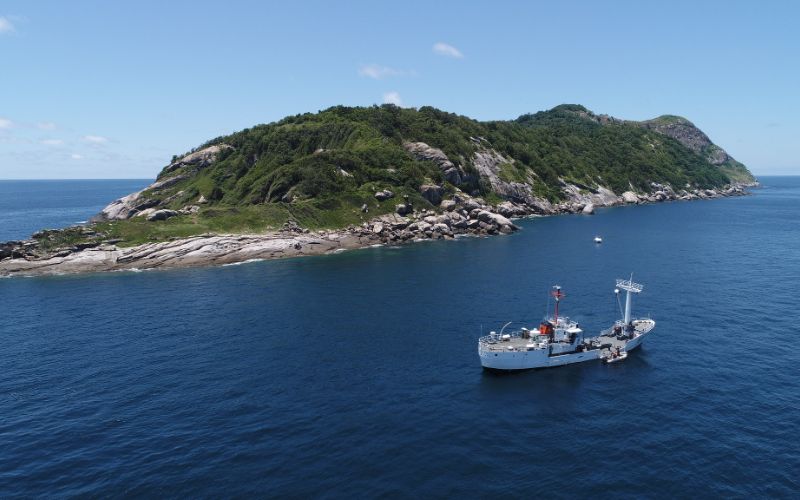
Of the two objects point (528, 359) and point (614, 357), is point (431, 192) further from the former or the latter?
point (528, 359)

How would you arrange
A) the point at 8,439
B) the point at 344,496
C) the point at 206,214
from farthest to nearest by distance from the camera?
the point at 206,214 → the point at 8,439 → the point at 344,496

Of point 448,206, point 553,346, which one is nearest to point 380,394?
point 553,346

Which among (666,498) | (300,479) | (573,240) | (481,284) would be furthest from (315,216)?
(666,498)

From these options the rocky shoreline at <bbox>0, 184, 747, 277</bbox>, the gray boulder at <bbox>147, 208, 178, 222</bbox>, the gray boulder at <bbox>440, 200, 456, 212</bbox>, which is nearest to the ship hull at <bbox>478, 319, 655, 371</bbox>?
the rocky shoreline at <bbox>0, 184, 747, 277</bbox>

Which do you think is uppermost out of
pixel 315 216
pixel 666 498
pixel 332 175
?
pixel 332 175

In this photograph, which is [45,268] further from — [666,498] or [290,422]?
[666,498]

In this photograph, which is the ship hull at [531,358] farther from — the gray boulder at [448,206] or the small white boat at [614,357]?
the gray boulder at [448,206]
